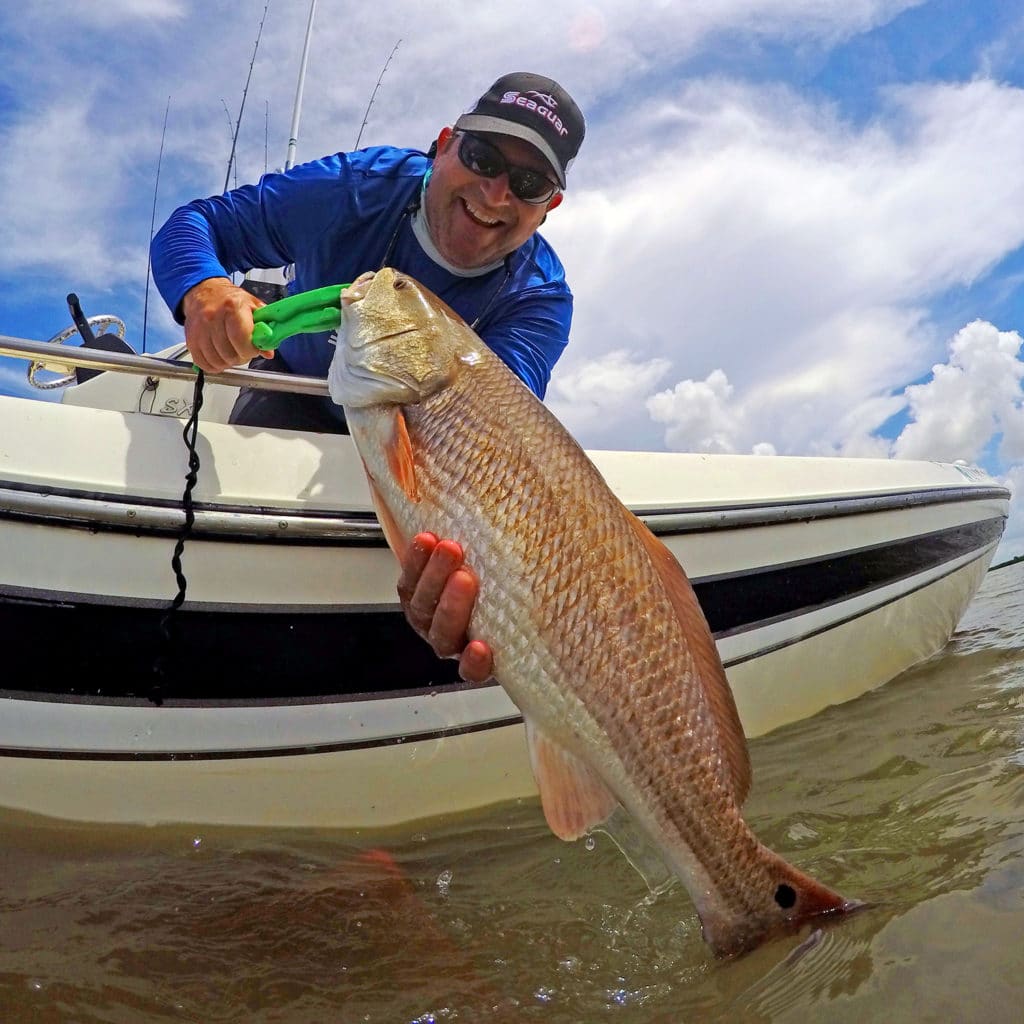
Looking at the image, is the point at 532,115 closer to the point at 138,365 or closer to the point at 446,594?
the point at 138,365

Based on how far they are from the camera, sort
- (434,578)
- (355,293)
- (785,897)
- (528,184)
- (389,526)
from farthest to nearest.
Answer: (528,184)
(355,293)
(389,526)
(434,578)
(785,897)

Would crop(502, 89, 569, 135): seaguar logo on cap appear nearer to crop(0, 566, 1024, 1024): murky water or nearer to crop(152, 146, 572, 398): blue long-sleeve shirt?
crop(152, 146, 572, 398): blue long-sleeve shirt

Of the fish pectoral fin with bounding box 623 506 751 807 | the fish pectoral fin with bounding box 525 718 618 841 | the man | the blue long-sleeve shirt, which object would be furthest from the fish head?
the blue long-sleeve shirt

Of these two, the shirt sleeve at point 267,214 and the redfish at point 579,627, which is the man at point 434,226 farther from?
the redfish at point 579,627

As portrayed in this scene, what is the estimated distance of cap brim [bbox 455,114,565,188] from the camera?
126 inches

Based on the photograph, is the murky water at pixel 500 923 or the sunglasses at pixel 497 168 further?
the sunglasses at pixel 497 168

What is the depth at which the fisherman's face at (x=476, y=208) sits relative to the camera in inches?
128

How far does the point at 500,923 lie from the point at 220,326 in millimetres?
1979

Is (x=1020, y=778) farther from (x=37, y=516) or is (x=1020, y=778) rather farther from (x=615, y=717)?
(x=37, y=516)

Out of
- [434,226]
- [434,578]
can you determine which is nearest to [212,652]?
[434,578]

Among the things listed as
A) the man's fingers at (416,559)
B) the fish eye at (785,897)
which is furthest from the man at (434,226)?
the fish eye at (785,897)

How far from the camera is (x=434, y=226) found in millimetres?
3420

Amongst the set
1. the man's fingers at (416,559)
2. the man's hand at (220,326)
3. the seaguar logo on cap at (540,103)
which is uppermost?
the seaguar logo on cap at (540,103)

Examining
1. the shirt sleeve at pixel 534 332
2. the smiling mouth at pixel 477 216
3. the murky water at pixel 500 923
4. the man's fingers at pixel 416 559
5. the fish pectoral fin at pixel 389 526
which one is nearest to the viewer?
the murky water at pixel 500 923
